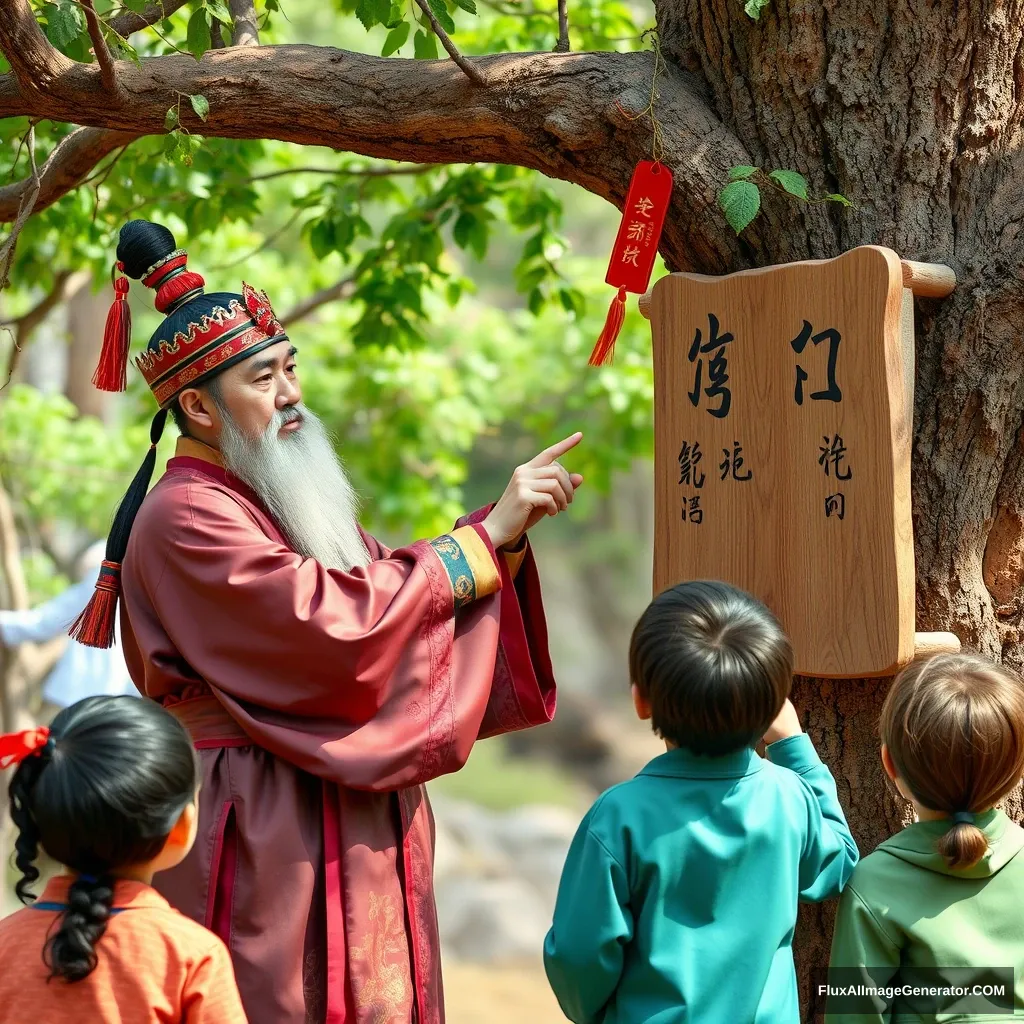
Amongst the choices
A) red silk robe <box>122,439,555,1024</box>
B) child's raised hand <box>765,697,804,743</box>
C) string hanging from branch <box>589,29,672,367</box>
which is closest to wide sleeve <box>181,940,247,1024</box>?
red silk robe <box>122,439,555,1024</box>

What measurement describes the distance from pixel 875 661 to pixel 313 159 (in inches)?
240

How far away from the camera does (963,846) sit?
6.07 feet

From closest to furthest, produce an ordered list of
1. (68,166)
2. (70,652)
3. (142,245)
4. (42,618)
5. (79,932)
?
(79,932)
(142,245)
(68,166)
(42,618)
(70,652)

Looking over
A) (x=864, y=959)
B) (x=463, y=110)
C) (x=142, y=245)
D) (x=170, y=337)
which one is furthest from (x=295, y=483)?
(x=864, y=959)

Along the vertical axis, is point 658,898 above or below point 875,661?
below

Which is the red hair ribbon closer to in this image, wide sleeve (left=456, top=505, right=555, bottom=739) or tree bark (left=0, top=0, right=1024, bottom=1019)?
wide sleeve (left=456, top=505, right=555, bottom=739)

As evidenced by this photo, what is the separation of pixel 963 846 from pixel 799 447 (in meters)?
0.77

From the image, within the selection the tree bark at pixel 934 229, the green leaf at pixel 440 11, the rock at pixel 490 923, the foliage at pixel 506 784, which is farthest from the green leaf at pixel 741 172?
the foliage at pixel 506 784

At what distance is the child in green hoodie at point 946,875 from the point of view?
187 centimetres

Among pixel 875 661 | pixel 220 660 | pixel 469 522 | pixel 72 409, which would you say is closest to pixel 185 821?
pixel 220 660

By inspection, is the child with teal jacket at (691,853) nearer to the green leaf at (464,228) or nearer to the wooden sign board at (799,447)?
the wooden sign board at (799,447)

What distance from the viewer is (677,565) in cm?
246

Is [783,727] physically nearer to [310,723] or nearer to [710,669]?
[710,669]

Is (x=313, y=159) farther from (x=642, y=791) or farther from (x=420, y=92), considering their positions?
(x=642, y=791)
